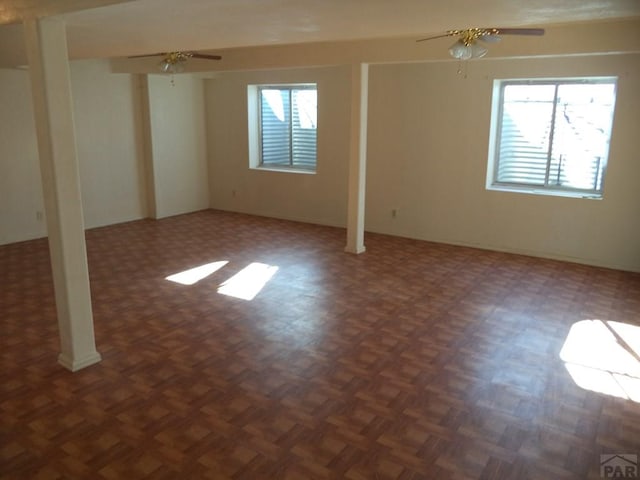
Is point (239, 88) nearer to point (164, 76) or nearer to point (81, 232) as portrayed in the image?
point (164, 76)

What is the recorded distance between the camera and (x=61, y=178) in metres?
3.37

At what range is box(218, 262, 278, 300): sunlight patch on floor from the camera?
5.29 meters

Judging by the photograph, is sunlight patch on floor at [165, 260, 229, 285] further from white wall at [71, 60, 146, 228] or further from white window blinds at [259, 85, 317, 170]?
white window blinds at [259, 85, 317, 170]

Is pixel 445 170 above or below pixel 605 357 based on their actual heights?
above

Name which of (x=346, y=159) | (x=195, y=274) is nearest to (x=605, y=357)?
(x=195, y=274)

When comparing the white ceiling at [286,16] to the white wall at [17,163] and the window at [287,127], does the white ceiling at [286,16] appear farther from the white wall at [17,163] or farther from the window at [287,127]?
the window at [287,127]

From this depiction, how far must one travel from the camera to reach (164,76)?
8570 millimetres

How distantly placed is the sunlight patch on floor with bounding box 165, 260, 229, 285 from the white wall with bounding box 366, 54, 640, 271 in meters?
2.78

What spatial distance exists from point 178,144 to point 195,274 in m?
3.88

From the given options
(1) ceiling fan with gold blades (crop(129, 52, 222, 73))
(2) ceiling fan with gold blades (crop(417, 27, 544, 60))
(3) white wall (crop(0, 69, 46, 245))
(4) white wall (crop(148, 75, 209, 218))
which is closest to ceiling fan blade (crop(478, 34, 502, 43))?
(2) ceiling fan with gold blades (crop(417, 27, 544, 60))

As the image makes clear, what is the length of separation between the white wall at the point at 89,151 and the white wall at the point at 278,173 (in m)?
1.40

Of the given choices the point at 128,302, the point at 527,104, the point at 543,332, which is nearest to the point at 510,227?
the point at 527,104

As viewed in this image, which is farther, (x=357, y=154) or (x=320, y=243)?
(x=320, y=243)

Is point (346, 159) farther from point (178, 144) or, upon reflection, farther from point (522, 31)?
point (522, 31)
